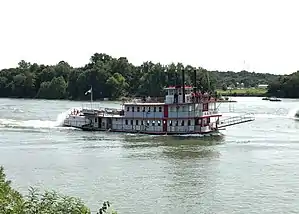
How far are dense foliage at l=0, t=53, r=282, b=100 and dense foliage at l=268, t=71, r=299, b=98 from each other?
30199mm

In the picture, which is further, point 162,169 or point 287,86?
point 287,86

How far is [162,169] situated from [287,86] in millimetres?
147444

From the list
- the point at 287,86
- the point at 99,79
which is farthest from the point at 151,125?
the point at 287,86

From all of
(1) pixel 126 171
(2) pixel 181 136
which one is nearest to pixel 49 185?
(1) pixel 126 171

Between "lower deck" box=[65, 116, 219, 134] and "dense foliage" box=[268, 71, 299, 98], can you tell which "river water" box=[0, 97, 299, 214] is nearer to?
"lower deck" box=[65, 116, 219, 134]

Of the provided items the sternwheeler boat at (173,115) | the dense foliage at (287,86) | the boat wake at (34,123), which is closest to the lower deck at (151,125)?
the sternwheeler boat at (173,115)

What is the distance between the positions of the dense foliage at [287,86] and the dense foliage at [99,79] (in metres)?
30.2

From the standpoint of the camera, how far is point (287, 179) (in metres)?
40.0

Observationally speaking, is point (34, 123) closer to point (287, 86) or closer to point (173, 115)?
point (173, 115)

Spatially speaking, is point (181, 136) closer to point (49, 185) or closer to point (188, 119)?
point (188, 119)

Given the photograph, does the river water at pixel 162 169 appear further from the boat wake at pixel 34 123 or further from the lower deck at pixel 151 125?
the boat wake at pixel 34 123

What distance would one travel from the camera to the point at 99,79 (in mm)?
158875

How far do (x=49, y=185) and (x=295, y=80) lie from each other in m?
153

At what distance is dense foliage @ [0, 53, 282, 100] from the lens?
149500 mm
